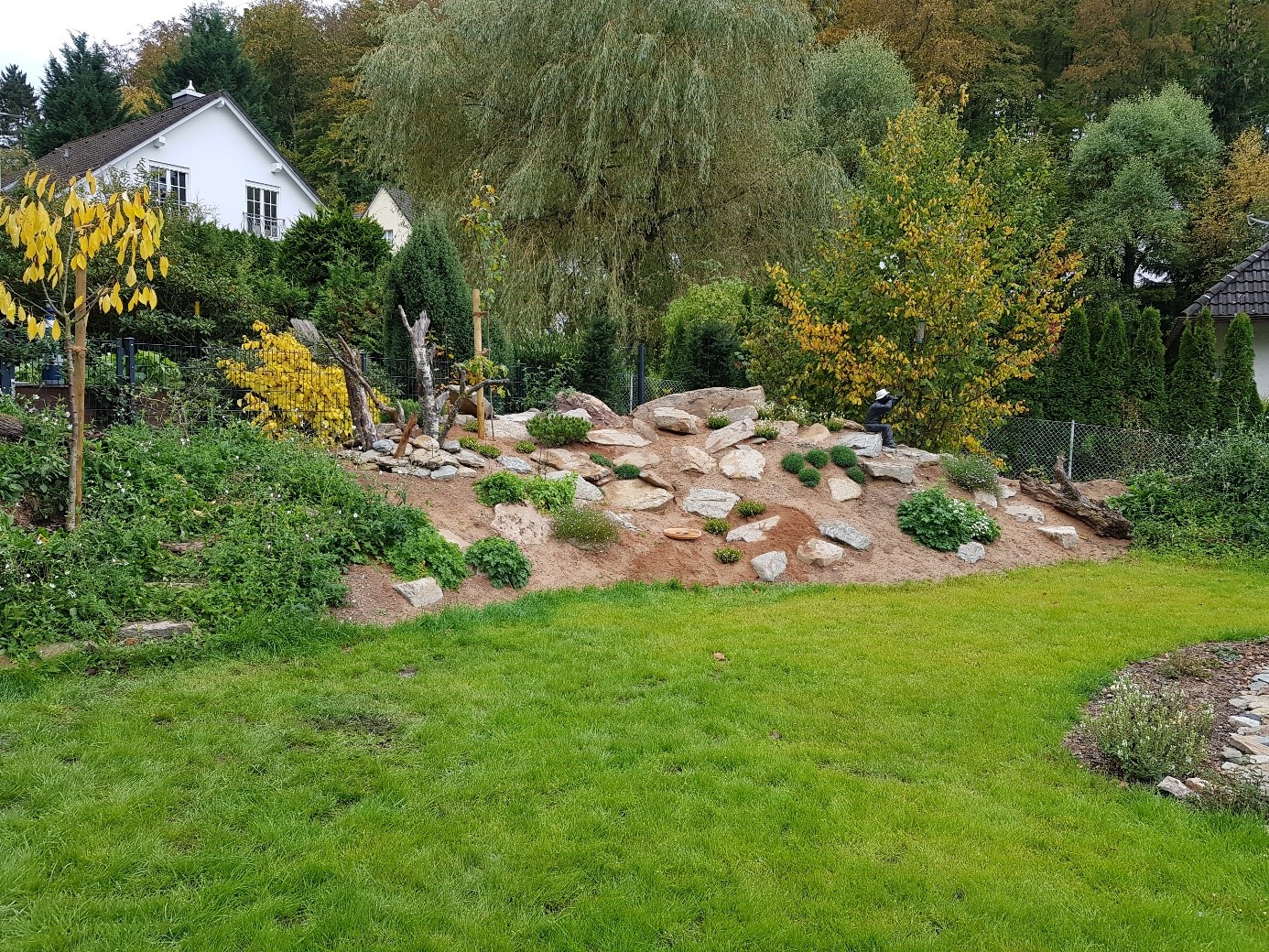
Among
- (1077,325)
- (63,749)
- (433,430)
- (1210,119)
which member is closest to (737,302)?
(1077,325)

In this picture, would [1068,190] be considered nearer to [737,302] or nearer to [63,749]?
[737,302]

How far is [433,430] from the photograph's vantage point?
29.8 feet

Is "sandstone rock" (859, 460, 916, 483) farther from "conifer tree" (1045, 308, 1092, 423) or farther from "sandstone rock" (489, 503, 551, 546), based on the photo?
"conifer tree" (1045, 308, 1092, 423)

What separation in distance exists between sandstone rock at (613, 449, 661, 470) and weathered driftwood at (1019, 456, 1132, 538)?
461 centimetres

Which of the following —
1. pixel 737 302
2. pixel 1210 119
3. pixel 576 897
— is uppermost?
pixel 1210 119

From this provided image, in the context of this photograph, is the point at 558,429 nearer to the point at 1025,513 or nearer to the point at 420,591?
the point at 420,591

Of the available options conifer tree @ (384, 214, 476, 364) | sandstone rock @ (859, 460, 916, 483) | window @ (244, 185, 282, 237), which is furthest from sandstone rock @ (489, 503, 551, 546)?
window @ (244, 185, 282, 237)

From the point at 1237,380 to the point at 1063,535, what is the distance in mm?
7110

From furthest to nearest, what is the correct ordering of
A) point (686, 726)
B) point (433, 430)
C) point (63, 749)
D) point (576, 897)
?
1. point (433, 430)
2. point (686, 726)
3. point (63, 749)
4. point (576, 897)

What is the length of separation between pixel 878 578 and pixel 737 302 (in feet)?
30.6

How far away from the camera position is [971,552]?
8.83 meters

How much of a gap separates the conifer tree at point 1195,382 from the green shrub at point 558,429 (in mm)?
10423

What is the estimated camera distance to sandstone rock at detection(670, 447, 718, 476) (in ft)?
32.1

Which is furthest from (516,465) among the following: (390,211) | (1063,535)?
(390,211)
